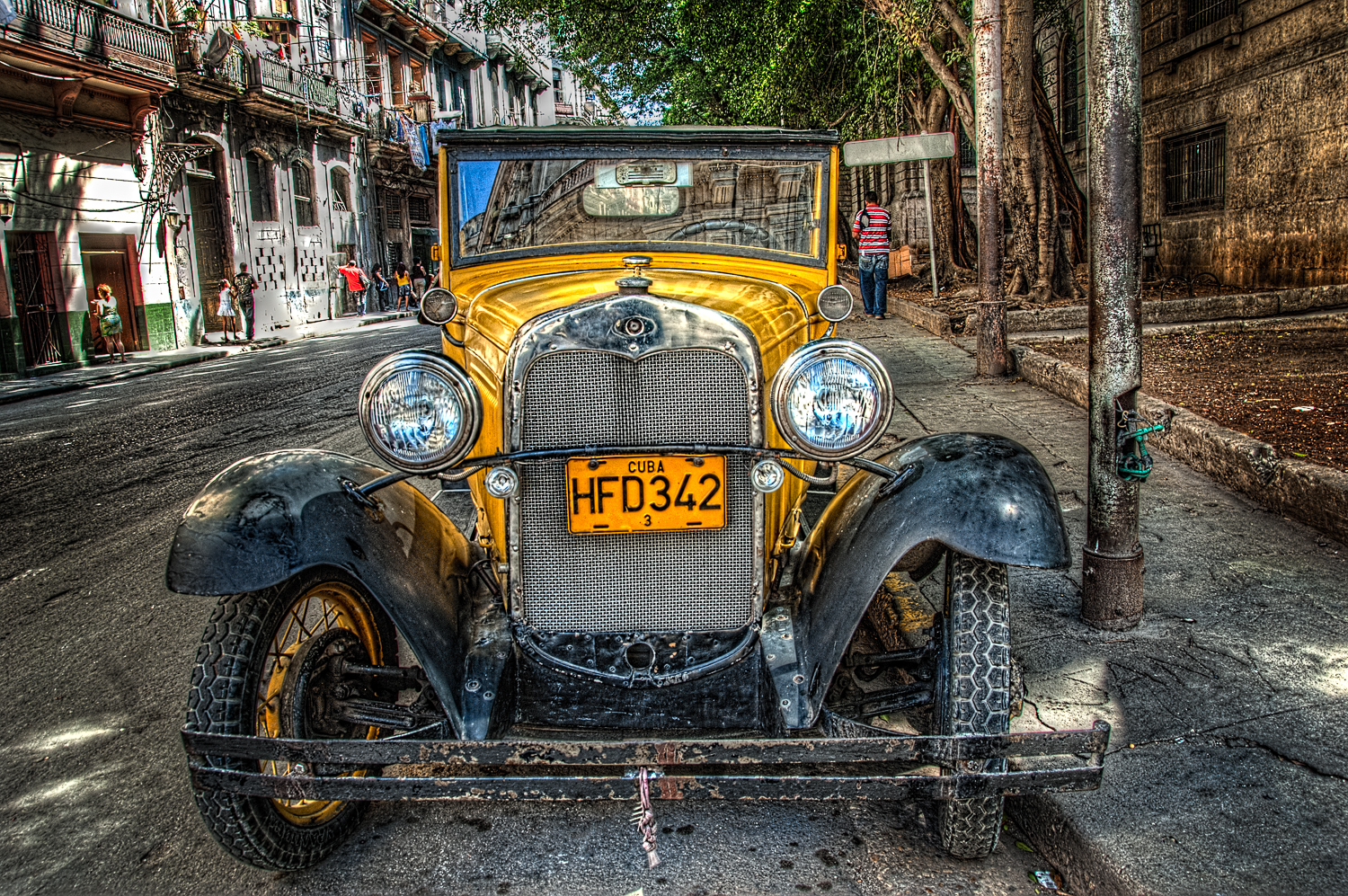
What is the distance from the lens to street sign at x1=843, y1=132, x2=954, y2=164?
14.1 meters

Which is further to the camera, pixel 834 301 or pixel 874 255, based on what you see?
pixel 874 255

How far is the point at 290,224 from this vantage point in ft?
88.9

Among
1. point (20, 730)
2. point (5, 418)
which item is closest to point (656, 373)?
point (20, 730)

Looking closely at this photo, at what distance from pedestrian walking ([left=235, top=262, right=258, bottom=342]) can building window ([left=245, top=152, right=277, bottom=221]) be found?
8.68 ft

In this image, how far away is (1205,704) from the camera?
3197mm

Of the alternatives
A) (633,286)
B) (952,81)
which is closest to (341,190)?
(952,81)

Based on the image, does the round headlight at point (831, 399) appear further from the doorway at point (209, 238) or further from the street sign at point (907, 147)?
the doorway at point (209, 238)

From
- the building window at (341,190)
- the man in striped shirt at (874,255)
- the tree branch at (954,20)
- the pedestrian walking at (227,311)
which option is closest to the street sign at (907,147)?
the man in striped shirt at (874,255)

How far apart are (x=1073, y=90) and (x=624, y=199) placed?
64.2ft

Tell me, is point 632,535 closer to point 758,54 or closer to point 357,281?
point 758,54

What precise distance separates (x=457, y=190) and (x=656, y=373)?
61.6 inches

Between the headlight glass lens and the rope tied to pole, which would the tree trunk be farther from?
the rope tied to pole

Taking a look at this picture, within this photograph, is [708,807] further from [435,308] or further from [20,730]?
[20,730]

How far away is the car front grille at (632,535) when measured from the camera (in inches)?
109
